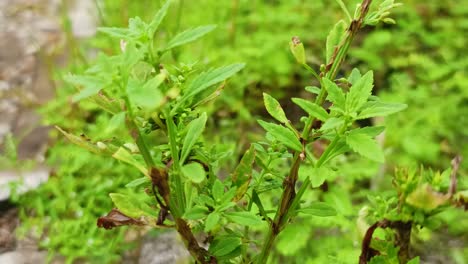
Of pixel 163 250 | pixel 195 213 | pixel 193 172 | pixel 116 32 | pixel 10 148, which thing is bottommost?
pixel 163 250

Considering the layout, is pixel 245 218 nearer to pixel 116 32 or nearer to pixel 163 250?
pixel 116 32

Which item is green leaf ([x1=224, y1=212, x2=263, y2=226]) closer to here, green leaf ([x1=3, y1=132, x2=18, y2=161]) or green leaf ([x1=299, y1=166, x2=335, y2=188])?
green leaf ([x1=299, y1=166, x2=335, y2=188])

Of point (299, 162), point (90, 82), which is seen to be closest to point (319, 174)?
point (299, 162)

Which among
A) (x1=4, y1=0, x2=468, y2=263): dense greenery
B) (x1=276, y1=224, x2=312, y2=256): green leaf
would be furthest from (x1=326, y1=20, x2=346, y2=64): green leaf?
(x1=276, y1=224, x2=312, y2=256): green leaf

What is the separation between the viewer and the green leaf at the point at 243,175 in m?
1.09

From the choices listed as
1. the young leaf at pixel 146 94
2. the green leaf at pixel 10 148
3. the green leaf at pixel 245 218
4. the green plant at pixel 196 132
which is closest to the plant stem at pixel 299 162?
the green plant at pixel 196 132

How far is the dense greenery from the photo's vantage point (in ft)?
3.22

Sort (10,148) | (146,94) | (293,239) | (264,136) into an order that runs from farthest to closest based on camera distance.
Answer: (264,136)
(10,148)
(293,239)
(146,94)

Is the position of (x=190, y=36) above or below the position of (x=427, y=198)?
above

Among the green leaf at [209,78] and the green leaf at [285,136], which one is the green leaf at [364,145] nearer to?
the green leaf at [285,136]

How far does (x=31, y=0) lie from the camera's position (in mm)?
3791

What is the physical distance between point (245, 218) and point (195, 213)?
0.32ft

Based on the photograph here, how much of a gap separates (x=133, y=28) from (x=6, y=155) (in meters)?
1.71

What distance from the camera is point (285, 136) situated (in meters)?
1.04
